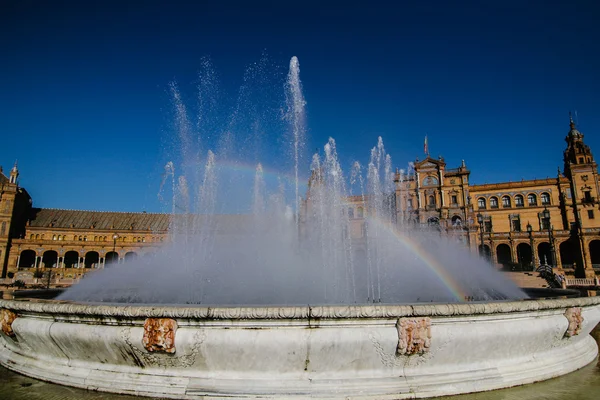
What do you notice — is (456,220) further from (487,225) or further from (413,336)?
(413,336)

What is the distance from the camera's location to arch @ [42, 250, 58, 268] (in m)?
54.4

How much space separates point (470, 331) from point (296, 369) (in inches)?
87.3

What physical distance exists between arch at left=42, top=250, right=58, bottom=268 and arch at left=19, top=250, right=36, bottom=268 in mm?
1466

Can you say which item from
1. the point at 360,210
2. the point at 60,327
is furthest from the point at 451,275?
the point at 360,210

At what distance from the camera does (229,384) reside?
4258 mm

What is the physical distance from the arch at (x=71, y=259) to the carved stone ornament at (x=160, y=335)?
6099cm

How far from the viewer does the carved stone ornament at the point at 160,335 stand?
14.1 ft

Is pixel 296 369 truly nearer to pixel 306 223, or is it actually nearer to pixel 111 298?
pixel 111 298

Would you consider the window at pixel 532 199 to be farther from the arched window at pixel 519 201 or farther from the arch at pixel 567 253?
the arch at pixel 567 253

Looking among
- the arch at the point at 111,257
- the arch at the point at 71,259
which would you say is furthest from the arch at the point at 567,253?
the arch at the point at 71,259

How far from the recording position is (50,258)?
55.3 m

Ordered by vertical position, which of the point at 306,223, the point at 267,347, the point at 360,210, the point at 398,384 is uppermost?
the point at 360,210

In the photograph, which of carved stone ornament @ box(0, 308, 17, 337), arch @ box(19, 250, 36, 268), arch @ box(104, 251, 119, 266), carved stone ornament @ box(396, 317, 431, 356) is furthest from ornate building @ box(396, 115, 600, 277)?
arch @ box(19, 250, 36, 268)

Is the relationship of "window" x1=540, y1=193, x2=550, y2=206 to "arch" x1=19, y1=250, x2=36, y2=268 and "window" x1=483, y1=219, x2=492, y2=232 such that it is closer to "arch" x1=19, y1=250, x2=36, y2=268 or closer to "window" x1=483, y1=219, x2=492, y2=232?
"window" x1=483, y1=219, x2=492, y2=232
